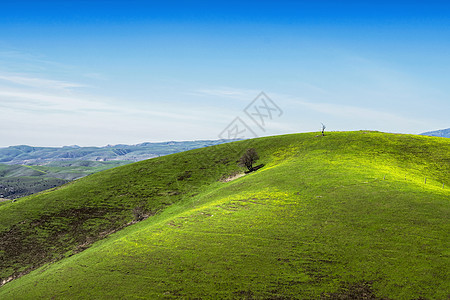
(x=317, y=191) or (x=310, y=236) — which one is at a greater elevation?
(x=317, y=191)

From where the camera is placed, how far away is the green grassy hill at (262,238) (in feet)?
89.6

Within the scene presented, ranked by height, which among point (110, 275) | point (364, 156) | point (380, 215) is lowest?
point (110, 275)

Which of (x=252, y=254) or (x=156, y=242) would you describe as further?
(x=156, y=242)

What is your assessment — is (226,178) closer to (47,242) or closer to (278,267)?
(47,242)

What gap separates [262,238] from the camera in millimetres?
34781

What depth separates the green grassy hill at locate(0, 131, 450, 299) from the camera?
27312 millimetres

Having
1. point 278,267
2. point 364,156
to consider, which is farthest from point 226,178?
point 278,267

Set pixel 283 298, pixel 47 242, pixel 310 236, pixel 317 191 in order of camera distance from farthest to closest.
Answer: pixel 47 242
pixel 317 191
pixel 310 236
pixel 283 298

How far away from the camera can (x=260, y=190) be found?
5394cm

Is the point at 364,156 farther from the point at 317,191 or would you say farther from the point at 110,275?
the point at 110,275

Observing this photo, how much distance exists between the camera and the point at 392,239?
31.3m

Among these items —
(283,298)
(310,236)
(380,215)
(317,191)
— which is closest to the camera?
(283,298)

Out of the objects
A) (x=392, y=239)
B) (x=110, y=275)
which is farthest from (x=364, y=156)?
(x=110, y=275)

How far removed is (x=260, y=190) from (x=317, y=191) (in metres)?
11.0
